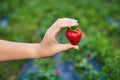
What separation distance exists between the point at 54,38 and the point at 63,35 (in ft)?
6.42

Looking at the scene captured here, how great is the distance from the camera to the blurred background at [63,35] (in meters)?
4.42

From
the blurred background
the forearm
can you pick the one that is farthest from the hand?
the blurred background

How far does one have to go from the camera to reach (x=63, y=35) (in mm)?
5234

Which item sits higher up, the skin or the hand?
the hand

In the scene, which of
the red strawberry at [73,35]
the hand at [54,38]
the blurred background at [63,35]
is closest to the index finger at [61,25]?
the hand at [54,38]

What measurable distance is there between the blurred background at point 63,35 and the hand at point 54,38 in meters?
0.85

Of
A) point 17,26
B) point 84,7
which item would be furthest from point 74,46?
point 84,7

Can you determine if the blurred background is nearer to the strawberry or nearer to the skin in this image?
the strawberry

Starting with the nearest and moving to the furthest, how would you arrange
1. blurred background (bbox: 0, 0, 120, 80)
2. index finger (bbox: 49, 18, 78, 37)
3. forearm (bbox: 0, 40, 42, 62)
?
index finger (bbox: 49, 18, 78, 37)
forearm (bbox: 0, 40, 42, 62)
blurred background (bbox: 0, 0, 120, 80)

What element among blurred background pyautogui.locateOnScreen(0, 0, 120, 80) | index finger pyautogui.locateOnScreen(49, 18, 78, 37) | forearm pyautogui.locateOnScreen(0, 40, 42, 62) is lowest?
blurred background pyautogui.locateOnScreen(0, 0, 120, 80)

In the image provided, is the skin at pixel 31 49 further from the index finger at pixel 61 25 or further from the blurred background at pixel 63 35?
the blurred background at pixel 63 35

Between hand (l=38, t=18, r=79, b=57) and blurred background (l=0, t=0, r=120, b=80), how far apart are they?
85 cm

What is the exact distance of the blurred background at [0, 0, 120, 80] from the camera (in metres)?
4.42

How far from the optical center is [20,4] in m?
6.95
